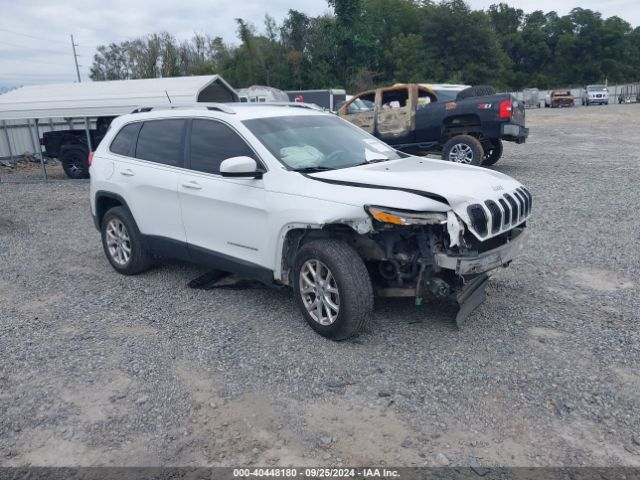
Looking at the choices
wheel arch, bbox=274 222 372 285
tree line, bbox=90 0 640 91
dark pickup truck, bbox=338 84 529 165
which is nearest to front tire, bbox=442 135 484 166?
dark pickup truck, bbox=338 84 529 165

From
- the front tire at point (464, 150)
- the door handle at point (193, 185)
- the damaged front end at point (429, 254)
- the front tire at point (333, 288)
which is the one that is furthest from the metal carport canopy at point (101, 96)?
the damaged front end at point (429, 254)

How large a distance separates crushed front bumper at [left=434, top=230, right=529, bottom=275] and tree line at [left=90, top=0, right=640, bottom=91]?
180ft

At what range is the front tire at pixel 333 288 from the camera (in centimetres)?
404

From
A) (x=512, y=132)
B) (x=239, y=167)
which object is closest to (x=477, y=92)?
(x=512, y=132)

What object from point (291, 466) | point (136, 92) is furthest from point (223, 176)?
point (136, 92)

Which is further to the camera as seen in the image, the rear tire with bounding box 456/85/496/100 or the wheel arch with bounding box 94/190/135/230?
the rear tire with bounding box 456/85/496/100

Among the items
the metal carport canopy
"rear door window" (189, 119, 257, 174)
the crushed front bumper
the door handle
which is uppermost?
the metal carport canopy

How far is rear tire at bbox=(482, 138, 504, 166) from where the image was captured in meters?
12.5

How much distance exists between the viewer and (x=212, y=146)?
5.06 metres

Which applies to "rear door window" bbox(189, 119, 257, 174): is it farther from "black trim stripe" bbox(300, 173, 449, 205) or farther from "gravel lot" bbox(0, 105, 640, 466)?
"gravel lot" bbox(0, 105, 640, 466)

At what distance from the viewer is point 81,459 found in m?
3.07

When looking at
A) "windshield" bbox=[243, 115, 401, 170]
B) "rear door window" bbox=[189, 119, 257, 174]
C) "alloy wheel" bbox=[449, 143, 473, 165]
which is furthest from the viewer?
"alloy wheel" bbox=[449, 143, 473, 165]

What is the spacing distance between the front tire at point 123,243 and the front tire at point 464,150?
7.35 m

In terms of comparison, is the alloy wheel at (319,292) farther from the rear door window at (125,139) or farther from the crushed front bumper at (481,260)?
the rear door window at (125,139)
